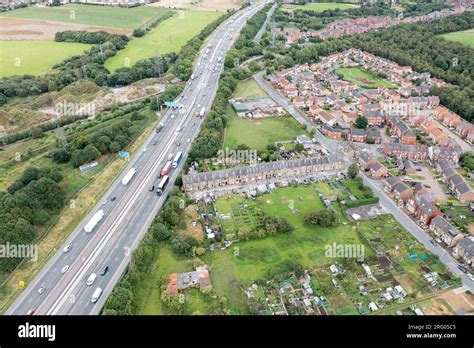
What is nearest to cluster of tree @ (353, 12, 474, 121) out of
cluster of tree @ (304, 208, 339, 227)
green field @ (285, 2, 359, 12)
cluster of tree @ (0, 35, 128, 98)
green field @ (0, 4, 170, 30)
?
green field @ (285, 2, 359, 12)

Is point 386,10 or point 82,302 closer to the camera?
point 82,302

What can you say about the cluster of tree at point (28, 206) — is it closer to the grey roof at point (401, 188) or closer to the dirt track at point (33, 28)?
the grey roof at point (401, 188)

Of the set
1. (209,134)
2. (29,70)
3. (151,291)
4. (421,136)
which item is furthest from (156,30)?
(151,291)

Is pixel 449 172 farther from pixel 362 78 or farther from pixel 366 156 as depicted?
pixel 362 78

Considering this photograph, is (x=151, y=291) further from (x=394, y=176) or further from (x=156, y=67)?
(x=156, y=67)
